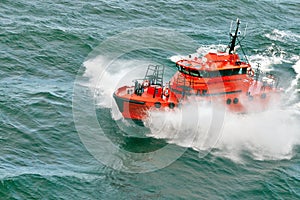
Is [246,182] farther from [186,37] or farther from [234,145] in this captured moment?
[186,37]

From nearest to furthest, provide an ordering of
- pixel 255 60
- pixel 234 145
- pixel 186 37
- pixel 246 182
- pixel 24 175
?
pixel 24 175 < pixel 246 182 < pixel 234 145 < pixel 255 60 < pixel 186 37

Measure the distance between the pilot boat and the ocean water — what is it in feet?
3.22

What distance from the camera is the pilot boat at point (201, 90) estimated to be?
3709 cm

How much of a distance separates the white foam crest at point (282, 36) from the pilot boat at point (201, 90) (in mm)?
20546

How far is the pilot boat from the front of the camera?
3709cm

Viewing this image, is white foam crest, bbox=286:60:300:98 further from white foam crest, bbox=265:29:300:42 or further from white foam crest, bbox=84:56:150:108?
white foam crest, bbox=84:56:150:108

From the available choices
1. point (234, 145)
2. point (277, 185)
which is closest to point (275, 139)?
point (234, 145)

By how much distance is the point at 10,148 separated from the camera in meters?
33.5

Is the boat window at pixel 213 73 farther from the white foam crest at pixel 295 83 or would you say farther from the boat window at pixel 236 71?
the white foam crest at pixel 295 83

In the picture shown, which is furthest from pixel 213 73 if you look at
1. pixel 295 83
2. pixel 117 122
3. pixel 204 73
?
pixel 295 83

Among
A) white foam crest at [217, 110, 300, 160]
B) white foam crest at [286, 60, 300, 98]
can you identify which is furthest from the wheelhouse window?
white foam crest at [286, 60, 300, 98]

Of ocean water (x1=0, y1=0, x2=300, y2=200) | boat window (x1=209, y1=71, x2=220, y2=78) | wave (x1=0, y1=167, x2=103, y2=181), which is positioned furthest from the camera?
boat window (x1=209, y1=71, x2=220, y2=78)

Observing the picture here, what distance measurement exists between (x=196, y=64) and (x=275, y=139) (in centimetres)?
784

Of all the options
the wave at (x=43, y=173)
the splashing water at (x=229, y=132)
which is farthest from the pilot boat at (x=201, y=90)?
the wave at (x=43, y=173)
